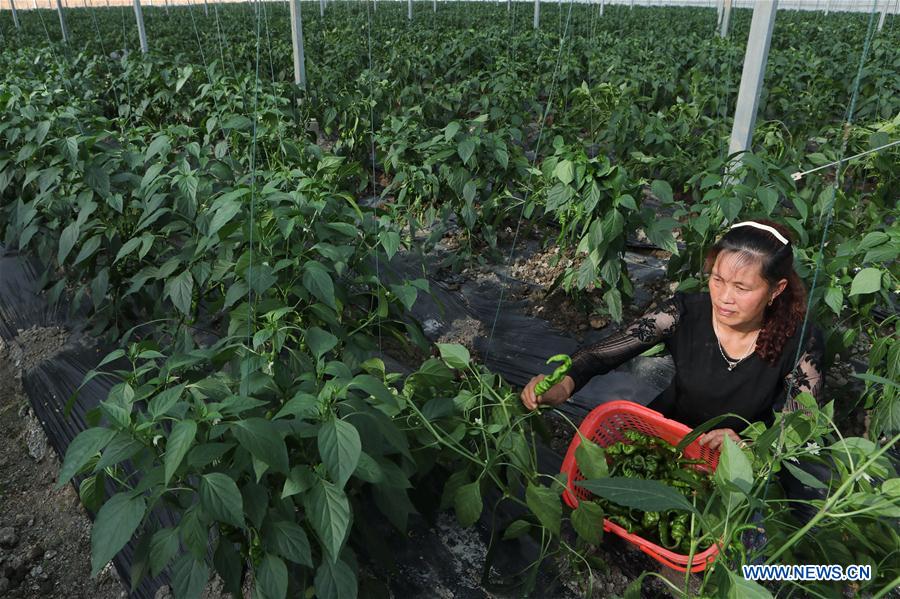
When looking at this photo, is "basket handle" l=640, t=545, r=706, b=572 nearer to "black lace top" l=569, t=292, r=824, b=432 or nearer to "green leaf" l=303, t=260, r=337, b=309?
"black lace top" l=569, t=292, r=824, b=432

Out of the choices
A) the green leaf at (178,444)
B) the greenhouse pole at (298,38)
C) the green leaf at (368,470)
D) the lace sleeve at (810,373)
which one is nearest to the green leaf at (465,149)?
the lace sleeve at (810,373)

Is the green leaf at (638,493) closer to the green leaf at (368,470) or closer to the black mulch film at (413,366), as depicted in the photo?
the green leaf at (368,470)

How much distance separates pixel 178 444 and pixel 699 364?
149 cm

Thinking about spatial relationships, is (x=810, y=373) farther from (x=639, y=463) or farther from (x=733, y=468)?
(x=733, y=468)

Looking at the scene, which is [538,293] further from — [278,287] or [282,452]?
[282,452]

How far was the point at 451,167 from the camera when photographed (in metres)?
3.23

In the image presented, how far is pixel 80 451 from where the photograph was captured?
1.09 m

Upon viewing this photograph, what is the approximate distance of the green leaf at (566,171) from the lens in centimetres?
246

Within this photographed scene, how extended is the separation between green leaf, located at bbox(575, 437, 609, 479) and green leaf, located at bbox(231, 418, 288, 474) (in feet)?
2.15

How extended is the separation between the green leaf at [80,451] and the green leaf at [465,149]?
2.19 meters

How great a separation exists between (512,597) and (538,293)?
1795 millimetres

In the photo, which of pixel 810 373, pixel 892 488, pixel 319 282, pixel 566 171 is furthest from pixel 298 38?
pixel 892 488

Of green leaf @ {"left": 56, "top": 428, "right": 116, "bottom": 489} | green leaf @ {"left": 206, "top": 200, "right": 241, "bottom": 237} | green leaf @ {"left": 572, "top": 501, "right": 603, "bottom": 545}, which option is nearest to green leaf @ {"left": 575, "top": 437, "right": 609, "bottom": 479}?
green leaf @ {"left": 572, "top": 501, "right": 603, "bottom": 545}

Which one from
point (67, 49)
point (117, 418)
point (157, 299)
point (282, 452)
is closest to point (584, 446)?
point (282, 452)
